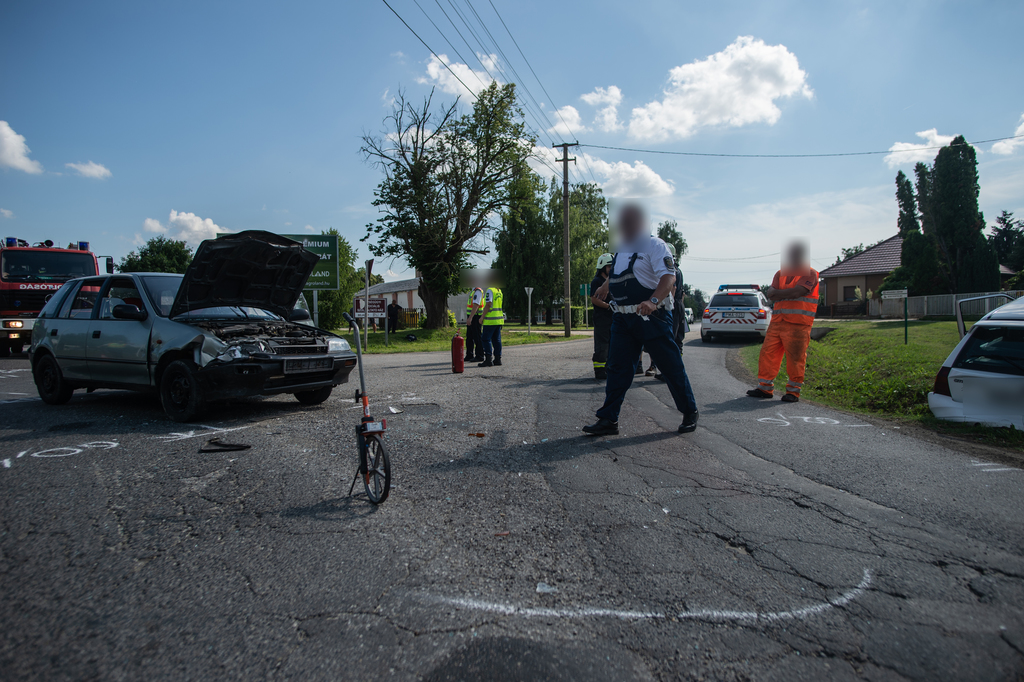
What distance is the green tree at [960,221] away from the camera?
95.5ft

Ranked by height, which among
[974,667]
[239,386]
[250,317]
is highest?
[250,317]

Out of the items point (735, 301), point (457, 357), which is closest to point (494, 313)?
point (457, 357)

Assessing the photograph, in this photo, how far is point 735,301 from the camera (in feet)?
57.1

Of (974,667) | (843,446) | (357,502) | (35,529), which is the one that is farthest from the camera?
(843,446)

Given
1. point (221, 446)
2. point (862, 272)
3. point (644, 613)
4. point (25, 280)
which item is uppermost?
point (862, 272)

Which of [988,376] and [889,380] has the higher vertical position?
[988,376]

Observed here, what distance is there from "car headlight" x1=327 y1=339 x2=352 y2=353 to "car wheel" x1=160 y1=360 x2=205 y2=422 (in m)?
1.46

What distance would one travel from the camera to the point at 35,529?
3.01 metres

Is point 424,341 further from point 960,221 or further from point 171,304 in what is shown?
point 960,221

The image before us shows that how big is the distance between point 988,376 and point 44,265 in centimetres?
2002

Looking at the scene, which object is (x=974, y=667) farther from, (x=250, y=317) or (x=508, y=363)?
(x=508, y=363)

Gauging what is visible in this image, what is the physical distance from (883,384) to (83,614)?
8.50 meters

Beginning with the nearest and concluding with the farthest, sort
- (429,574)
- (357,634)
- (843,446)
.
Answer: (357,634) < (429,574) < (843,446)

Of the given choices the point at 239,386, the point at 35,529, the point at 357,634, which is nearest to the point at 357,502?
the point at 357,634
